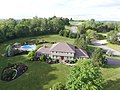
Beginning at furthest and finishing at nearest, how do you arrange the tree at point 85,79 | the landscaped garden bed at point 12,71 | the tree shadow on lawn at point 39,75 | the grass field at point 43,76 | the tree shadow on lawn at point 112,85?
the landscaped garden bed at point 12,71, the tree shadow on lawn at point 39,75, the grass field at point 43,76, the tree shadow on lawn at point 112,85, the tree at point 85,79

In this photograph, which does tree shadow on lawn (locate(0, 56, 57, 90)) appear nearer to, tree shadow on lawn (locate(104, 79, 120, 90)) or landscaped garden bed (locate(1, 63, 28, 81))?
landscaped garden bed (locate(1, 63, 28, 81))

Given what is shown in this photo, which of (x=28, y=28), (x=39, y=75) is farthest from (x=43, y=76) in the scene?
(x=28, y=28)

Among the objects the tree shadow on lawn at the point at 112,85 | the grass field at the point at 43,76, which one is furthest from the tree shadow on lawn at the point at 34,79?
the tree shadow on lawn at the point at 112,85

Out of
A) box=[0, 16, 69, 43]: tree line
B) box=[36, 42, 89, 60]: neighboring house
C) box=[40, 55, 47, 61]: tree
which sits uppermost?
box=[0, 16, 69, 43]: tree line

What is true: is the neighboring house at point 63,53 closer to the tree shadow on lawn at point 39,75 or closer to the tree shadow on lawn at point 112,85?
the tree shadow on lawn at point 39,75

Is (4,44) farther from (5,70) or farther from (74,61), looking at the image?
(74,61)

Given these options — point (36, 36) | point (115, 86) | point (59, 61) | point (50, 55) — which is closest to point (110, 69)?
point (115, 86)

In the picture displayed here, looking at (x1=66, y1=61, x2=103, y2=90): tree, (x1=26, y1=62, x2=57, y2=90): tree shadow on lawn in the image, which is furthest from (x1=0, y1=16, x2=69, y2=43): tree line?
(x1=66, y1=61, x2=103, y2=90): tree
